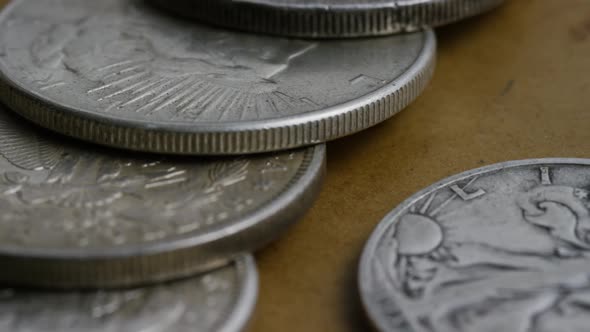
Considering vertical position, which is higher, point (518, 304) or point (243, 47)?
point (243, 47)

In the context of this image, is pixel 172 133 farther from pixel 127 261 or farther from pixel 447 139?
pixel 447 139

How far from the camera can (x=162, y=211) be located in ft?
4.46

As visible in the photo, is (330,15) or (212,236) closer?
(212,236)

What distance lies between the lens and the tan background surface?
141 centimetres

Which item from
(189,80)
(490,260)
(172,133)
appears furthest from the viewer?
(189,80)

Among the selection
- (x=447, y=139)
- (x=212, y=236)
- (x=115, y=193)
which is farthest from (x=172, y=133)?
(x=447, y=139)

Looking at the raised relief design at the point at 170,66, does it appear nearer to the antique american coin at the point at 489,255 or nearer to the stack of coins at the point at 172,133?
the stack of coins at the point at 172,133

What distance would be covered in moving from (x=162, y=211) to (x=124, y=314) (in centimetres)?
20

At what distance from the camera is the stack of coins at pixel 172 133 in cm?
126

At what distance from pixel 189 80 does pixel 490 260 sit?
723mm

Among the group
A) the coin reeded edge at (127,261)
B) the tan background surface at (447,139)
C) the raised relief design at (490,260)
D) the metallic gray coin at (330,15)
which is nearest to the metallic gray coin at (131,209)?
the coin reeded edge at (127,261)

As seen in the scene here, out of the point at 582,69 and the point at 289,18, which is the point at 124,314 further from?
the point at 582,69

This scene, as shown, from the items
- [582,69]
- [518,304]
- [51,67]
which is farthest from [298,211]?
[582,69]

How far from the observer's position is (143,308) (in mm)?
1252
